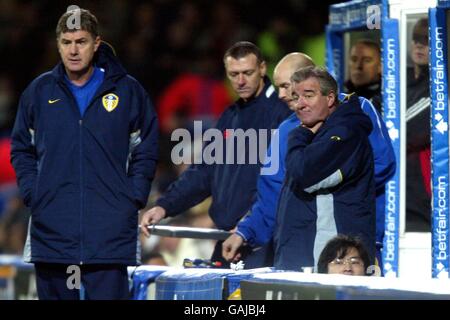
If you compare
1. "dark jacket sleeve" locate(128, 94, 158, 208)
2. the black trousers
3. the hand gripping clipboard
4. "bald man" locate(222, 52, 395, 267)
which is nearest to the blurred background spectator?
the hand gripping clipboard

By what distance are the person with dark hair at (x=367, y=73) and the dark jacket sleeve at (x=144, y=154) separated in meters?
2.01

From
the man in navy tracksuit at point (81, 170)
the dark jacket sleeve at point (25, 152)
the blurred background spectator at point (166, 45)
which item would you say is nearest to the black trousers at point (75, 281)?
the man in navy tracksuit at point (81, 170)

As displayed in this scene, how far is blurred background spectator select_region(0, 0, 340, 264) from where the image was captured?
12906mm

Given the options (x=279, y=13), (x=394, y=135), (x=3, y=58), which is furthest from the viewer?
(x=3, y=58)

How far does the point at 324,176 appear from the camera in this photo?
260 inches

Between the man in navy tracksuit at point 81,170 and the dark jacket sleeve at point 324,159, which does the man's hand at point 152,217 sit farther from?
the dark jacket sleeve at point 324,159

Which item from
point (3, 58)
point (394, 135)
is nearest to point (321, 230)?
point (394, 135)

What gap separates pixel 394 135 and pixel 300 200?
165 centimetres

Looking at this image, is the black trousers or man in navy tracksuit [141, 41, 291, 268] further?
man in navy tracksuit [141, 41, 291, 268]

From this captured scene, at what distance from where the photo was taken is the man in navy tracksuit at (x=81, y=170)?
675 centimetres

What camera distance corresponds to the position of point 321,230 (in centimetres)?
672

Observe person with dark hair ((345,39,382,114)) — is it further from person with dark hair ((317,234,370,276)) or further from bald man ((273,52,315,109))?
person with dark hair ((317,234,370,276))

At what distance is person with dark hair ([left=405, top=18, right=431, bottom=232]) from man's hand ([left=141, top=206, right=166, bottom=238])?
157cm
